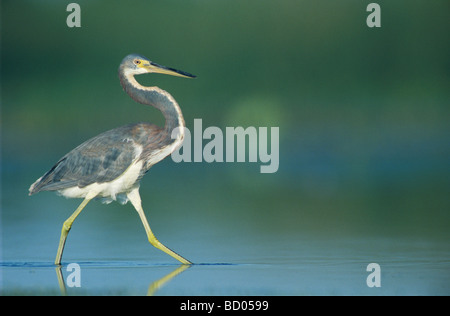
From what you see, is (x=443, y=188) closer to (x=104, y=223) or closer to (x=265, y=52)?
(x=104, y=223)

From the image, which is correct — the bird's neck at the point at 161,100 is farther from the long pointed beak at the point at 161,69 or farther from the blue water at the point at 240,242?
the blue water at the point at 240,242

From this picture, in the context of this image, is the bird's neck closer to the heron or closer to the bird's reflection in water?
the heron

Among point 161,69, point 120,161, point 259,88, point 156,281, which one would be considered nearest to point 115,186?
point 120,161

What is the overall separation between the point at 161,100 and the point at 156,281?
6.73 feet

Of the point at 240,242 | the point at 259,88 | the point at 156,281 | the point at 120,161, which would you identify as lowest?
the point at 156,281

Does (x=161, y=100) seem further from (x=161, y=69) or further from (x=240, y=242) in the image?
(x=240, y=242)

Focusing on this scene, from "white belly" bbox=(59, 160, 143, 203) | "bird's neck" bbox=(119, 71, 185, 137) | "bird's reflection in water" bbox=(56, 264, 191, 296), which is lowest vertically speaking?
"bird's reflection in water" bbox=(56, 264, 191, 296)

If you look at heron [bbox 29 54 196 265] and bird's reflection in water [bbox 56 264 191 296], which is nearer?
bird's reflection in water [bbox 56 264 191 296]

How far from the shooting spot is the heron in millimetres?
9047

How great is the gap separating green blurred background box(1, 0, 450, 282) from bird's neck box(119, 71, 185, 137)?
13.3 ft

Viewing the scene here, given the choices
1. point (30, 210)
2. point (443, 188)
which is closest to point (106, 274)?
point (30, 210)

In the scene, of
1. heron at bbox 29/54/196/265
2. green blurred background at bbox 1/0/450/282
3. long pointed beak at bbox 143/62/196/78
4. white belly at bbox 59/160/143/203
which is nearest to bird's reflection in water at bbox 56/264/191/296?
heron at bbox 29/54/196/265

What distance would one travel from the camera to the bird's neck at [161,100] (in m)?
9.16

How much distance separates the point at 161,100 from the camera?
9281mm
